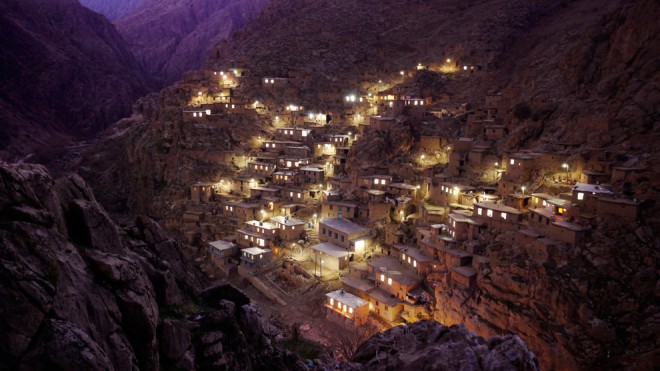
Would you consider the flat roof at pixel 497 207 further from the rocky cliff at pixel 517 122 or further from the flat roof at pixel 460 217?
the rocky cliff at pixel 517 122

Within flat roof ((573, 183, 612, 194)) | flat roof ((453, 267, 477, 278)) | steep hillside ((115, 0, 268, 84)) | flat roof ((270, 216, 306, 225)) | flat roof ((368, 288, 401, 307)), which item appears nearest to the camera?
flat roof ((573, 183, 612, 194))

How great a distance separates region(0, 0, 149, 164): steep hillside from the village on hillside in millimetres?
57272

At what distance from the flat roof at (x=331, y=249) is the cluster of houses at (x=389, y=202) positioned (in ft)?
0.35

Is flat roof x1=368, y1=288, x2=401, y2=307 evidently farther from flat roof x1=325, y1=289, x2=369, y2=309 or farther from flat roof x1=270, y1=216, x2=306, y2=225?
flat roof x1=270, y1=216, x2=306, y2=225

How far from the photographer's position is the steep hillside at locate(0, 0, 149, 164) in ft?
359

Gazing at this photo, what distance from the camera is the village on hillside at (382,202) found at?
36281 millimetres

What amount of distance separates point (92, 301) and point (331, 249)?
3587 centimetres

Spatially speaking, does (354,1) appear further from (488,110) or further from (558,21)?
(488,110)

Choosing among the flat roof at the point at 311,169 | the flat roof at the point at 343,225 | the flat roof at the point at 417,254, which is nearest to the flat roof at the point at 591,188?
the flat roof at the point at 417,254

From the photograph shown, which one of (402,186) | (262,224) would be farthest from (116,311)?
(402,186)

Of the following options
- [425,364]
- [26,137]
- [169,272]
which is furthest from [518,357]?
[26,137]

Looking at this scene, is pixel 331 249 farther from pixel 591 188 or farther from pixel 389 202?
pixel 591 188

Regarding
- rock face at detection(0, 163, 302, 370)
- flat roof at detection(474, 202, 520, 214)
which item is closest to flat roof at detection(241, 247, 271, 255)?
flat roof at detection(474, 202, 520, 214)

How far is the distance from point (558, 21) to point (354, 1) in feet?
165
